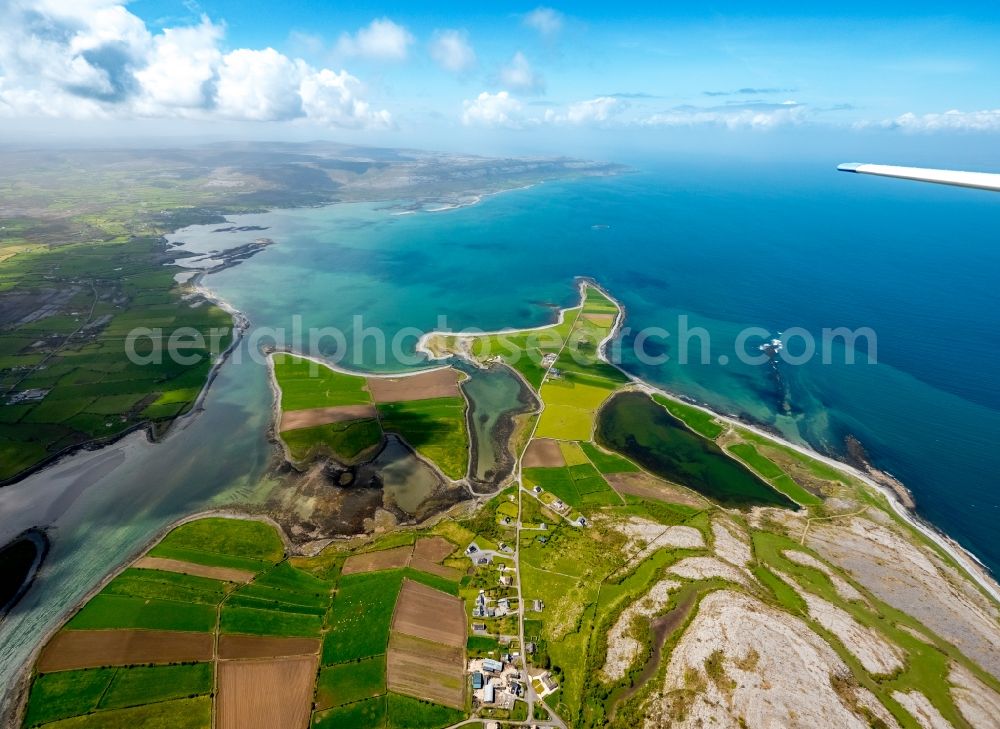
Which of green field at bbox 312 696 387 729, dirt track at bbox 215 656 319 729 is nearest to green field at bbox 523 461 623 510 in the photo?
green field at bbox 312 696 387 729

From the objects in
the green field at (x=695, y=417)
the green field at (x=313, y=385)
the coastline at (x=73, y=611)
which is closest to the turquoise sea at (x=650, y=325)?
the coastline at (x=73, y=611)

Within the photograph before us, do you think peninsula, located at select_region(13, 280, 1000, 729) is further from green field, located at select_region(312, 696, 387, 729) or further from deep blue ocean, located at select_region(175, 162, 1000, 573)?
deep blue ocean, located at select_region(175, 162, 1000, 573)

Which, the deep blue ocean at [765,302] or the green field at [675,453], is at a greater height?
the deep blue ocean at [765,302]

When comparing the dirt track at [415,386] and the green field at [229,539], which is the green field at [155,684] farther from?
the dirt track at [415,386]

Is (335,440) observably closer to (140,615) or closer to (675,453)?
(140,615)

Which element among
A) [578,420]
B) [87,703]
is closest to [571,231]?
[578,420]

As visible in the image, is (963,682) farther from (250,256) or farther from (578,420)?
(250,256)

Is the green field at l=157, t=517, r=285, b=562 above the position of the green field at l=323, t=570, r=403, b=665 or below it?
below
